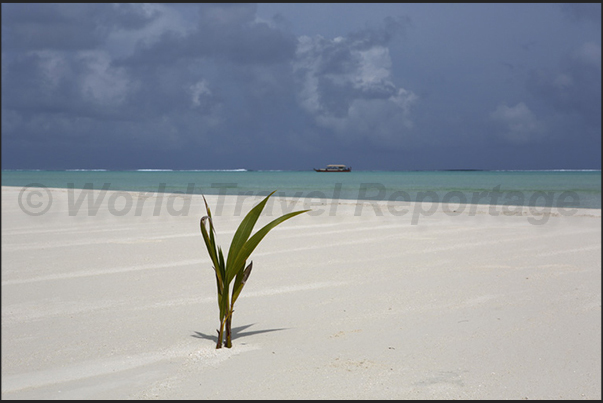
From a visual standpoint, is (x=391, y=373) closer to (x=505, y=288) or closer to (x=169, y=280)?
(x=505, y=288)

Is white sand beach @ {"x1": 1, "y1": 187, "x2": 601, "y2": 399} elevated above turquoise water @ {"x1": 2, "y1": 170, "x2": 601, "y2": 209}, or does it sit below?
below

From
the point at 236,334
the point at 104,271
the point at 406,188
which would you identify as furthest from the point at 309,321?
the point at 406,188

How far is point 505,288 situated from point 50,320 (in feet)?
10.3

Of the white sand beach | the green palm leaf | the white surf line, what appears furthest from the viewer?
the white surf line

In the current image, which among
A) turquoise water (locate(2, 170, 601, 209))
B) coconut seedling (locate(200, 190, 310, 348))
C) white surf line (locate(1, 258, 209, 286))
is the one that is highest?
turquoise water (locate(2, 170, 601, 209))

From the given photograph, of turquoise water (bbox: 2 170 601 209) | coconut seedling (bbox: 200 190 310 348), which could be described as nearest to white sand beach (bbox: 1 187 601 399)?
coconut seedling (bbox: 200 190 310 348)

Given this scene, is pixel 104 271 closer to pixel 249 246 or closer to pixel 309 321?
pixel 309 321

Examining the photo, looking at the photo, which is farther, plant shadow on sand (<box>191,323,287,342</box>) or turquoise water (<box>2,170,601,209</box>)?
turquoise water (<box>2,170,601,209</box>)

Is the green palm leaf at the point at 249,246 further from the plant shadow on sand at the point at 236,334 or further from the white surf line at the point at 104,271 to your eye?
the white surf line at the point at 104,271

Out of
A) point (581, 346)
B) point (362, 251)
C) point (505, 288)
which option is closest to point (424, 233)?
point (362, 251)

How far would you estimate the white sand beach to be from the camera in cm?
219

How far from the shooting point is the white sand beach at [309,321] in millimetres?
2188

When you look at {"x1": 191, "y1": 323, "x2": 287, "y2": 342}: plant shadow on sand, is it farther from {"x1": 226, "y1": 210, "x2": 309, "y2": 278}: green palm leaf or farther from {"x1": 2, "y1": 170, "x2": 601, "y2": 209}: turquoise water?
{"x1": 2, "y1": 170, "x2": 601, "y2": 209}: turquoise water

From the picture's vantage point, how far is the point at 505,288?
3889 mm
